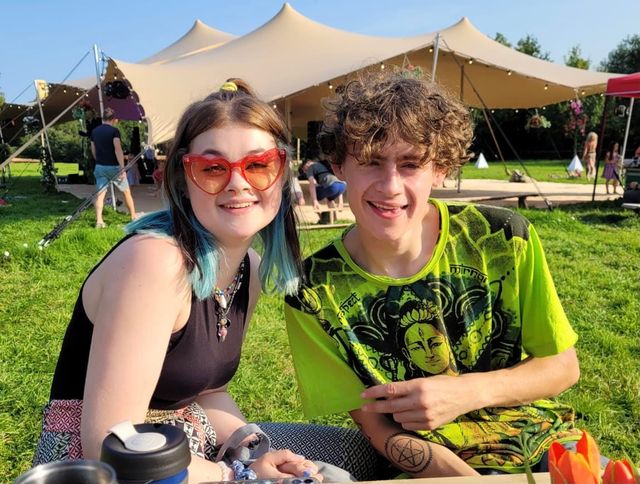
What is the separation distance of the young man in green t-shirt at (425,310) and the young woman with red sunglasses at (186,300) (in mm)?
198

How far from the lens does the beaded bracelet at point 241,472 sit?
53.1 inches

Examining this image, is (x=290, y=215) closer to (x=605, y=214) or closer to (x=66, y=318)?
(x=66, y=318)

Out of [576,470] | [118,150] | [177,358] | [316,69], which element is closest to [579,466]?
[576,470]

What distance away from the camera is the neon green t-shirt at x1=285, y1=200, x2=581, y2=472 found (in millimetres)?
1565

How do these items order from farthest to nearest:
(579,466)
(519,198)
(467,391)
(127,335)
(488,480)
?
(519,198) → (467,391) → (127,335) → (488,480) → (579,466)

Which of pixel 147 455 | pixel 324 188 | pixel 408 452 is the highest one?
pixel 324 188

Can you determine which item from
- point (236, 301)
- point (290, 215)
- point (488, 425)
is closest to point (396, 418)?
point (488, 425)

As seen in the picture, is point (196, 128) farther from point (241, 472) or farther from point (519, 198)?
point (519, 198)

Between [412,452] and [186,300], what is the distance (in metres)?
0.71

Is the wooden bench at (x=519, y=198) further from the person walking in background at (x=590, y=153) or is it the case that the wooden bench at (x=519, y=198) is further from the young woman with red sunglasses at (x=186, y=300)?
the young woman with red sunglasses at (x=186, y=300)

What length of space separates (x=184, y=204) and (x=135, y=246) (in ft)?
0.80

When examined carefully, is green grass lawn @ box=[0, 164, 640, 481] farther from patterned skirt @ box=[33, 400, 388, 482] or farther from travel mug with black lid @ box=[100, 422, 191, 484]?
travel mug with black lid @ box=[100, 422, 191, 484]

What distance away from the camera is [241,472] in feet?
4.52

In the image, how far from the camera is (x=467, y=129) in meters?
1.71
